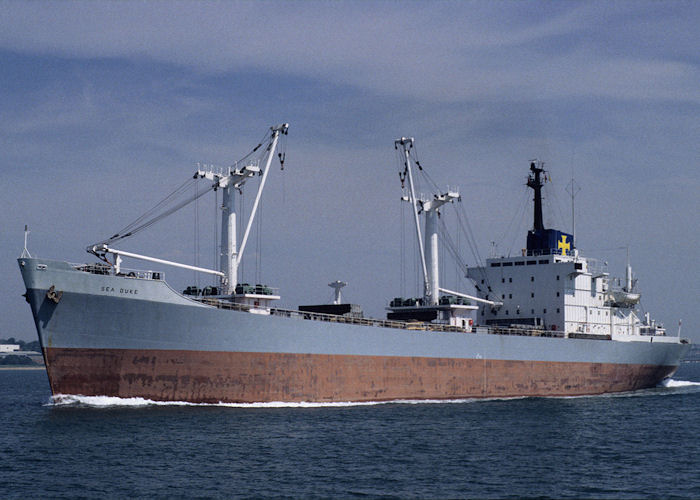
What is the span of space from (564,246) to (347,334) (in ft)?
71.2

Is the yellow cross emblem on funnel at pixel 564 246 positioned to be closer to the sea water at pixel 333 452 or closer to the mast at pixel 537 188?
the mast at pixel 537 188

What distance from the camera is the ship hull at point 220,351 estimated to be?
1201 inches

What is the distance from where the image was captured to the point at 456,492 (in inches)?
779

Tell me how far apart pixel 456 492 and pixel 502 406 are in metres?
20.6

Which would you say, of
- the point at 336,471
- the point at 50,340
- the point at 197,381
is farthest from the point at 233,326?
the point at 336,471

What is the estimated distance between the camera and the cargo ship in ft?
101

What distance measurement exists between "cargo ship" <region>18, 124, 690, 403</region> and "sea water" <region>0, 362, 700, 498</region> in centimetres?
135

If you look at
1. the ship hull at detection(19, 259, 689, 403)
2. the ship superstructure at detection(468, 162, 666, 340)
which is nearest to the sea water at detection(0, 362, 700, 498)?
the ship hull at detection(19, 259, 689, 403)

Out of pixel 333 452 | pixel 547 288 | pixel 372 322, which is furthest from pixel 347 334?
pixel 547 288

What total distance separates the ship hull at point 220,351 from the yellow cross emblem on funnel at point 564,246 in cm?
1061

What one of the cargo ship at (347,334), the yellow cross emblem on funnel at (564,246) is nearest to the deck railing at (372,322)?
the cargo ship at (347,334)

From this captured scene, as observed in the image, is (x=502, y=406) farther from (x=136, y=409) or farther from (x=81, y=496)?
(x=81, y=496)

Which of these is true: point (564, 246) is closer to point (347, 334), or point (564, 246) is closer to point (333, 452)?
point (347, 334)

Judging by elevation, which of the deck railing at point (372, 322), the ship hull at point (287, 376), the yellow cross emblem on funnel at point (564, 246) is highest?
the yellow cross emblem on funnel at point (564, 246)
